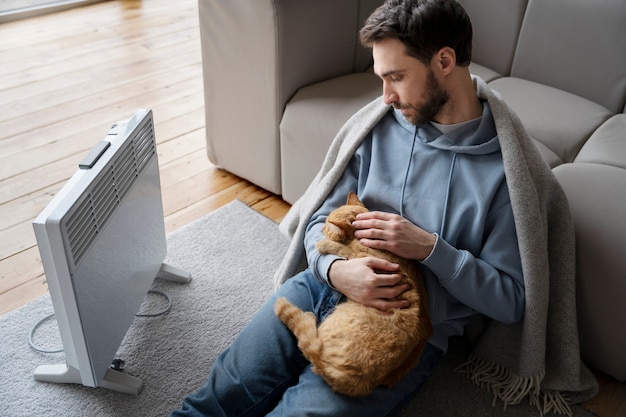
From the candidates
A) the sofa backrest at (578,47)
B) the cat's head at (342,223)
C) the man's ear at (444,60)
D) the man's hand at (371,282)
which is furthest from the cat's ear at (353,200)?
the sofa backrest at (578,47)

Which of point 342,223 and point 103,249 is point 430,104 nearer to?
point 342,223

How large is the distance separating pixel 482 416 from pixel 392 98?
2.48 feet

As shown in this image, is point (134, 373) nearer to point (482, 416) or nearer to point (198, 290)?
point (198, 290)

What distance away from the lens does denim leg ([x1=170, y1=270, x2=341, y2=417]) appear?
1226 millimetres

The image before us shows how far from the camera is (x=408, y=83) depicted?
1228mm

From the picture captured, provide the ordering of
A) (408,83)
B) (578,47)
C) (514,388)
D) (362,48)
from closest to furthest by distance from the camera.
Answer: (408,83)
(514,388)
(578,47)
(362,48)

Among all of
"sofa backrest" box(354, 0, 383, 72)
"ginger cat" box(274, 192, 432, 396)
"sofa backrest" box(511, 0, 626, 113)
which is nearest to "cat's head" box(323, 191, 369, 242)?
"ginger cat" box(274, 192, 432, 396)

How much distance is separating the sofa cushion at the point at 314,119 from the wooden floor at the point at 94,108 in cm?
19

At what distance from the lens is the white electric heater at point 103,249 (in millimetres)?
1200

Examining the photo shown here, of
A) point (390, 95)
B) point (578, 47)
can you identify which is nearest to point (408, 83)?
point (390, 95)

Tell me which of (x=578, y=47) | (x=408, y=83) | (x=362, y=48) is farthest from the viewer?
(x=362, y=48)

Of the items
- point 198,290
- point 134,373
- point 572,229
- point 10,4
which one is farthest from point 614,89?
point 10,4

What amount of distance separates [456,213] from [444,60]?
11.9 inches

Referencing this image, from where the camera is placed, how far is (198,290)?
176 centimetres
